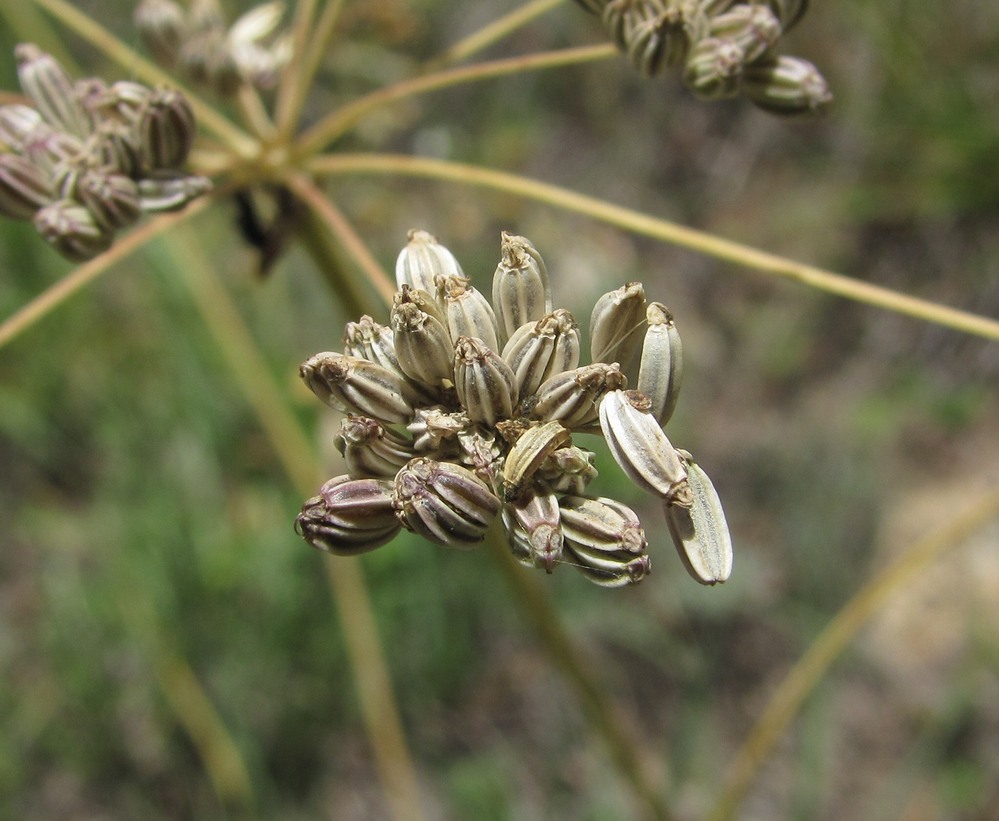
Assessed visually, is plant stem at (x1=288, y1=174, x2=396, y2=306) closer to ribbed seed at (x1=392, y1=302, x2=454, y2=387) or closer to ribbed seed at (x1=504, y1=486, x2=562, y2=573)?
ribbed seed at (x1=392, y1=302, x2=454, y2=387)

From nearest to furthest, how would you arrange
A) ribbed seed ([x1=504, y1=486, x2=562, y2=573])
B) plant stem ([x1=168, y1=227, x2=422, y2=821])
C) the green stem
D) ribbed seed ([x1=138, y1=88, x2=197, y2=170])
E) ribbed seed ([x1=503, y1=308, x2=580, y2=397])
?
ribbed seed ([x1=504, y1=486, x2=562, y2=573]), ribbed seed ([x1=503, y1=308, x2=580, y2=397]), ribbed seed ([x1=138, y1=88, x2=197, y2=170]), the green stem, plant stem ([x1=168, y1=227, x2=422, y2=821])

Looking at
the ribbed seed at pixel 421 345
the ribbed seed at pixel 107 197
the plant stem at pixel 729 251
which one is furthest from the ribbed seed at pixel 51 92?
the ribbed seed at pixel 421 345

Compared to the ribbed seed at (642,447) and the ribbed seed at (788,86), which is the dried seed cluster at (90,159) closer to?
the ribbed seed at (642,447)

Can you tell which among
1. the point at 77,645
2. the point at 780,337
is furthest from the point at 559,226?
the point at 77,645

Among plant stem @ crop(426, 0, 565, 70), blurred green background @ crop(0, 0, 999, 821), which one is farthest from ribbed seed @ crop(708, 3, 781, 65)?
blurred green background @ crop(0, 0, 999, 821)

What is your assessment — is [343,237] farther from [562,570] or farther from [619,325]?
[562,570]
